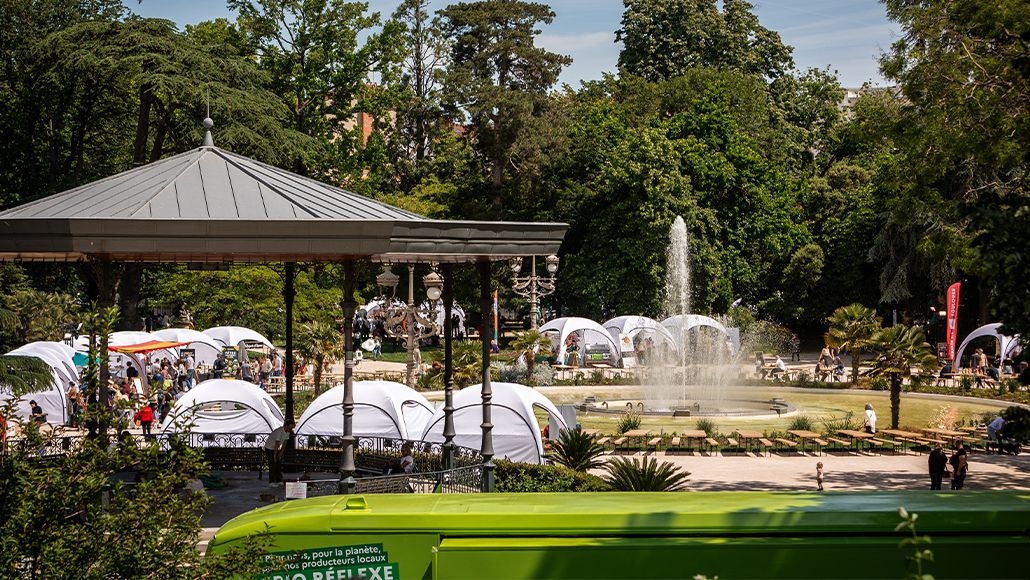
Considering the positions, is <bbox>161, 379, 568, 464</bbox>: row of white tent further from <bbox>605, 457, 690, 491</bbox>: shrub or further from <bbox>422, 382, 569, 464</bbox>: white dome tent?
<bbox>605, 457, 690, 491</bbox>: shrub

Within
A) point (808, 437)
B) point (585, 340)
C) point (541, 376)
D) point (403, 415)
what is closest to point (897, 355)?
point (808, 437)

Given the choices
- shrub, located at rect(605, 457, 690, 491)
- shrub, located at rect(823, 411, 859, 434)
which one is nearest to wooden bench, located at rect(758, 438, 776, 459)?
shrub, located at rect(823, 411, 859, 434)

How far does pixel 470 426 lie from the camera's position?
2253 cm

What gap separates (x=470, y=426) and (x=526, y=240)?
7.56 metres

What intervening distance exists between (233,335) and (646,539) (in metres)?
34.5

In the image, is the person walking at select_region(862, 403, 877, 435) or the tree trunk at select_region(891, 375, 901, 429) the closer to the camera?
the person walking at select_region(862, 403, 877, 435)

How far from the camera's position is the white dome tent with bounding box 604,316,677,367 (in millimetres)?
47375

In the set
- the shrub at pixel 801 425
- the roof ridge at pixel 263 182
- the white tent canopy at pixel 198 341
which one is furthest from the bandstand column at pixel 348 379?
the white tent canopy at pixel 198 341

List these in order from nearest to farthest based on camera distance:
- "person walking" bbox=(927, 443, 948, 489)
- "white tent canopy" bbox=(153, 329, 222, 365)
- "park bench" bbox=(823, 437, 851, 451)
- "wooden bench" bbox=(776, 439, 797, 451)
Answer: "person walking" bbox=(927, 443, 948, 489) < "wooden bench" bbox=(776, 439, 797, 451) < "park bench" bbox=(823, 437, 851, 451) < "white tent canopy" bbox=(153, 329, 222, 365)

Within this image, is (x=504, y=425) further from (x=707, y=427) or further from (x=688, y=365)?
(x=688, y=365)

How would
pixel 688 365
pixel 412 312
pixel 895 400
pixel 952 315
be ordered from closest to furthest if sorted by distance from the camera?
1. pixel 895 400
2. pixel 412 312
3. pixel 952 315
4. pixel 688 365

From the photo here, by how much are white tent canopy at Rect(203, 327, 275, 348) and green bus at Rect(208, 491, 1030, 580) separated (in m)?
32.6

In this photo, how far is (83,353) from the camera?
107ft

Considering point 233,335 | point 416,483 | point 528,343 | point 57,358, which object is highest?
point 233,335
